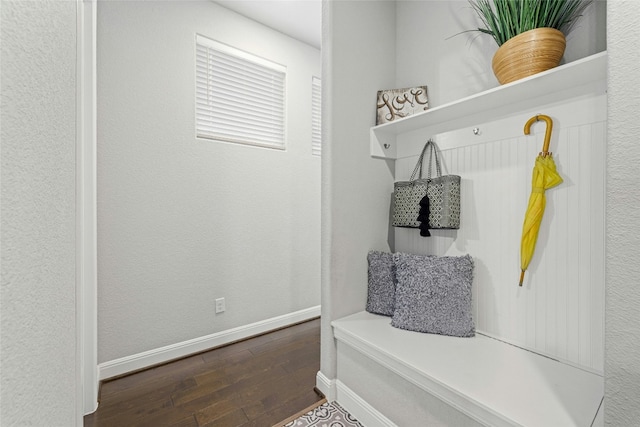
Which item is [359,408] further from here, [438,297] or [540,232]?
[540,232]

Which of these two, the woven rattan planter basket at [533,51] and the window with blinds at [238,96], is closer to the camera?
the woven rattan planter basket at [533,51]

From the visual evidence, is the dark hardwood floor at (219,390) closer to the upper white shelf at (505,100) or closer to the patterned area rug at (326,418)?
the patterned area rug at (326,418)

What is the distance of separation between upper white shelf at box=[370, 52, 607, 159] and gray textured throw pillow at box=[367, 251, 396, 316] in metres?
0.66

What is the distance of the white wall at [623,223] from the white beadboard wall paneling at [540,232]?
0.49 m

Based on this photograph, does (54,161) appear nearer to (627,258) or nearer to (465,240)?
(627,258)

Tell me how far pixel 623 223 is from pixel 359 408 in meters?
1.37

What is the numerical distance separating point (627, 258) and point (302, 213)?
7.38ft

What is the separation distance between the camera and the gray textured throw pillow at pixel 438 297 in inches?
55.7

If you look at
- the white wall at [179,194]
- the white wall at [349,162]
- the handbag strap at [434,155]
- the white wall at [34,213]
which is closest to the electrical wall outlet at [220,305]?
the white wall at [179,194]

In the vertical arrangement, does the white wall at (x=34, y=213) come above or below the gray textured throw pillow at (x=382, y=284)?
above

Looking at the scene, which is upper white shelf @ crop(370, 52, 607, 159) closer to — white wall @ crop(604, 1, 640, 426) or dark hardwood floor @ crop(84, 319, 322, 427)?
white wall @ crop(604, 1, 640, 426)

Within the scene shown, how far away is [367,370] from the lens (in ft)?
4.72

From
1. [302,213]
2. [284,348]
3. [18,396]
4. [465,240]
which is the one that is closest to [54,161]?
[18,396]

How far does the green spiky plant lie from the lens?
1.15 meters
